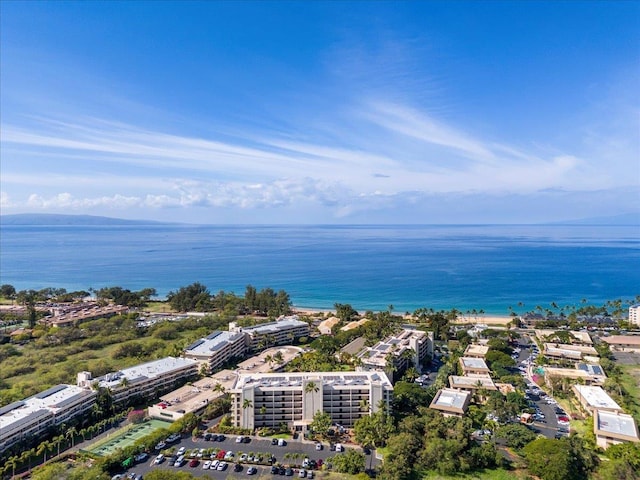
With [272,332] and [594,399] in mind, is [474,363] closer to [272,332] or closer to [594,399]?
[594,399]

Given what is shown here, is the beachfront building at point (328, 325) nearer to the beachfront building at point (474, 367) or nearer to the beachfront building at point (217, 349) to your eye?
the beachfront building at point (217, 349)

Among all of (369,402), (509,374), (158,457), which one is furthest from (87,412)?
(509,374)

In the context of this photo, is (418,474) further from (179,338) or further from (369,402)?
(179,338)

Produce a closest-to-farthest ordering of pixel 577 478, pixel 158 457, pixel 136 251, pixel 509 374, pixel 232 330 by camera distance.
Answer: pixel 577 478
pixel 158 457
pixel 509 374
pixel 232 330
pixel 136 251

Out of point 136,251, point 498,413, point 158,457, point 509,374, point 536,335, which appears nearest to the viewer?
point 158,457

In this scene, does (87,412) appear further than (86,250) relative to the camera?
No

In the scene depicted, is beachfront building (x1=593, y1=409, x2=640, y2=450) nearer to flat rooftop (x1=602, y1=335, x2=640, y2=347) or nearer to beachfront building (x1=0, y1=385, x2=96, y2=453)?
flat rooftop (x1=602, y1=335, x2=640, y2=347)
